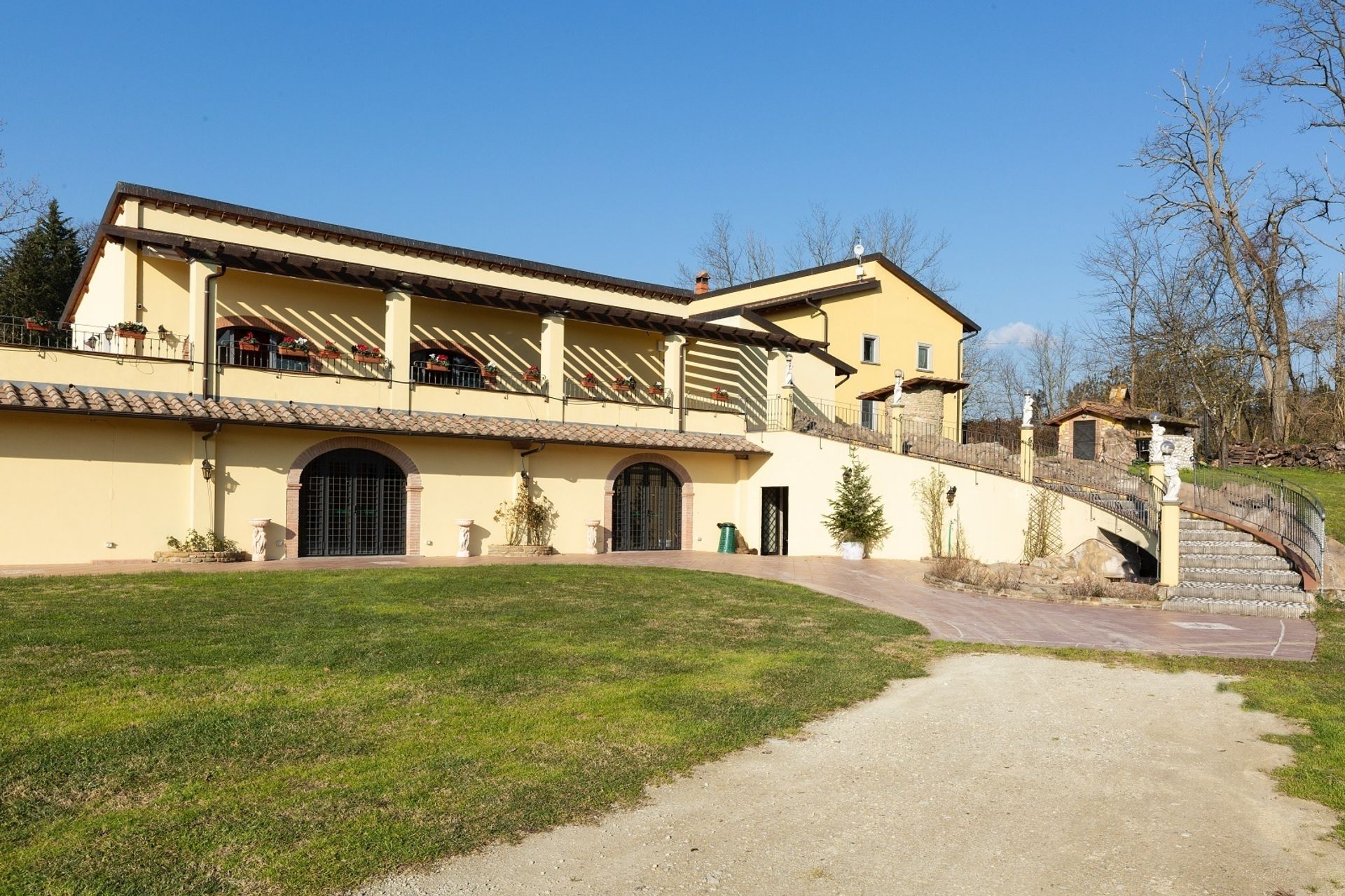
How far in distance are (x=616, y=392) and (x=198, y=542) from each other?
1154 centimetres

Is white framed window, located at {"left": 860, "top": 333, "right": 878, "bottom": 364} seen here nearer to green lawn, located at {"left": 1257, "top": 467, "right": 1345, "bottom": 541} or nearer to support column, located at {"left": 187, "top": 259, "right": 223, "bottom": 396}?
green lawn, located at {"left": 1257, "top": 467, "right": 1345, "bottom": 541}

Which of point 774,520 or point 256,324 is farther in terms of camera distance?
point 774,520

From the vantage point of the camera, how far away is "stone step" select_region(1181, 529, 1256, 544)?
1717 centimetres

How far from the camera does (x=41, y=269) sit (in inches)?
1567

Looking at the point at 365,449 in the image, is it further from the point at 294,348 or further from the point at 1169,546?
the point at 1169,546

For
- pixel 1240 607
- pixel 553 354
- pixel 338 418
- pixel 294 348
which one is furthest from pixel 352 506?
pixel 1240 607

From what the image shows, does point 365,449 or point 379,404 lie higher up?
point 379,404

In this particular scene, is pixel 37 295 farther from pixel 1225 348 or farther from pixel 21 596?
pixel 1225 348

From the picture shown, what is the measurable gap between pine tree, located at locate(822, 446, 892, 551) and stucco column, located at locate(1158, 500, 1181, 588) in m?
7.35

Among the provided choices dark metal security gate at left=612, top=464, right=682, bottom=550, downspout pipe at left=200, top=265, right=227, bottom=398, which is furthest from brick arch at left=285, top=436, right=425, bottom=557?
dark metal security gate at left=612, top=464, right=682, bottom=550

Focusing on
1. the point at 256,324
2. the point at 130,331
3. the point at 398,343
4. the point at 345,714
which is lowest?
the point at 345,714

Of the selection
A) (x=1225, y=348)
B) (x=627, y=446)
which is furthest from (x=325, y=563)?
(x=1225, y=348)

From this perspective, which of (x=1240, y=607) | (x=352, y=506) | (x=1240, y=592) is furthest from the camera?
(x=352, y=506)

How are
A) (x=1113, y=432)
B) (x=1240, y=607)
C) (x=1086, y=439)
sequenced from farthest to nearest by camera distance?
(x=1086, y=439)
(x=1113, y=432)
(x=1240, y=607)
